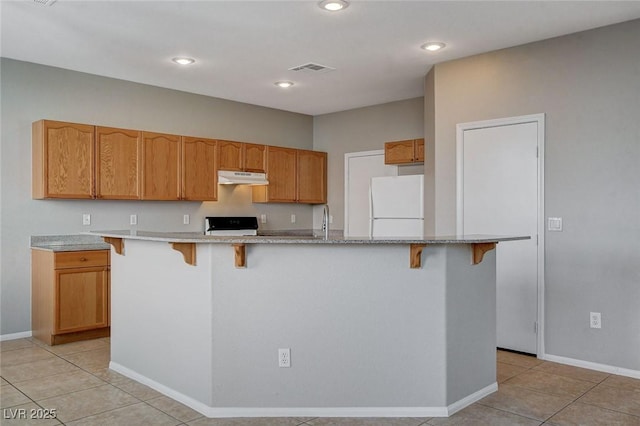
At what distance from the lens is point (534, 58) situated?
423 cm

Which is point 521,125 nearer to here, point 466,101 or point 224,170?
point 466,101

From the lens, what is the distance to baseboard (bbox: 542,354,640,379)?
373 cm

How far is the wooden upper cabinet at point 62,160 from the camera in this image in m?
4.64

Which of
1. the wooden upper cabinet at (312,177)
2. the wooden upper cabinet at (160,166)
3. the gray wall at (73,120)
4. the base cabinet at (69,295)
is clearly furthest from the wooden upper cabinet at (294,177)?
the base cabinet at (69,295)

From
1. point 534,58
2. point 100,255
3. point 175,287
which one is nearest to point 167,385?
point 175,287

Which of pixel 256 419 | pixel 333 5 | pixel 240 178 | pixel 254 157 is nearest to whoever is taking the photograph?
pixel 256 419

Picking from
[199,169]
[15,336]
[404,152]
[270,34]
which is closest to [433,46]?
[270,34]

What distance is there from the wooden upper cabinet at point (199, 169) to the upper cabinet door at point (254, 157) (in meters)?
0.48

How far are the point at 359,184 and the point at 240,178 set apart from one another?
174cm

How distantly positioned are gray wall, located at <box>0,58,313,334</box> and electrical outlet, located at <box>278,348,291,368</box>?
3.16 meters

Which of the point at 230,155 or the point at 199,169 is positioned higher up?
the point at 230,155

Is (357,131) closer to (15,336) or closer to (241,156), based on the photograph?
(241,156)

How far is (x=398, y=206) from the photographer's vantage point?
5582mm

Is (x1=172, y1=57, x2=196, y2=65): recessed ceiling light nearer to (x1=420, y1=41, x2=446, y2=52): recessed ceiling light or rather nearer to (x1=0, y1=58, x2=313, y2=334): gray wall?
(x1=0, y1=58, x2=313, y2=334): gray wall
